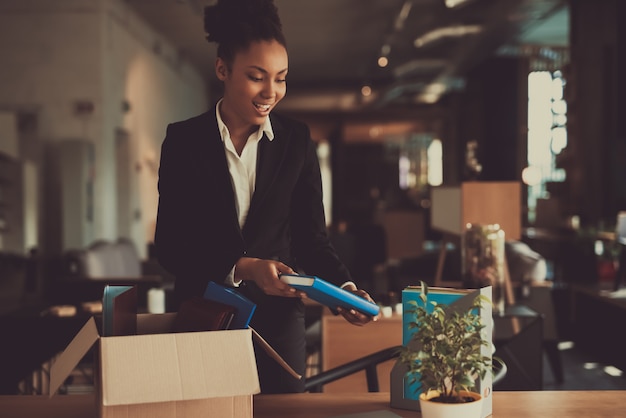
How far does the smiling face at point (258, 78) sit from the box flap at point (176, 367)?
23.1 inches

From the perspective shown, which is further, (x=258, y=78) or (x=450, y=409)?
(x=258, y=78)

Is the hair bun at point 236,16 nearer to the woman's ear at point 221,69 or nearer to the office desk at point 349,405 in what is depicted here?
the woman's ear at point 221,69

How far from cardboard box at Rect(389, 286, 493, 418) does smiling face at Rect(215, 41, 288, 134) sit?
499 mm

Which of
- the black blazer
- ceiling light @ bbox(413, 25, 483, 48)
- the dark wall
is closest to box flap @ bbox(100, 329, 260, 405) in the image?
the black blazer

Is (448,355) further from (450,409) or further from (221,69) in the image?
(221,69)

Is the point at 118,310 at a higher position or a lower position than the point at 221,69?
lower

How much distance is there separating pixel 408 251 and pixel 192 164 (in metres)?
13.7

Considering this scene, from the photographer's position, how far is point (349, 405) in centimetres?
161

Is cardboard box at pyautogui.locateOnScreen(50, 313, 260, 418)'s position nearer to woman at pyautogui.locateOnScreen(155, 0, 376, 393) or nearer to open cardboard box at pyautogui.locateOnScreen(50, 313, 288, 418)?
open cardboard box at pyautogui.locateOnScreen(50, 313, 288, 418)

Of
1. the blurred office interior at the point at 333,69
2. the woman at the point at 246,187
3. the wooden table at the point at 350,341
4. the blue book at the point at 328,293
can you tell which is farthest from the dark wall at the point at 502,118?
the blue book at the point at 328,293

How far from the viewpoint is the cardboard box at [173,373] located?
48.7 inches

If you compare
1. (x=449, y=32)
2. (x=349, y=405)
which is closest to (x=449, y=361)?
(x=349, y=405)

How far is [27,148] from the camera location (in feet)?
26.7

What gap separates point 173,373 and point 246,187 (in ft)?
2.07
